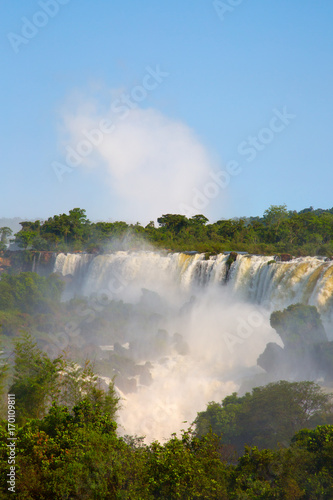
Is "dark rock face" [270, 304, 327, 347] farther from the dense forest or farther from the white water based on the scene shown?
Answer: the white water

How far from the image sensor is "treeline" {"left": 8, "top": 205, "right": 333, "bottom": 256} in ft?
131

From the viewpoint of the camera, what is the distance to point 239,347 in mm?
24109

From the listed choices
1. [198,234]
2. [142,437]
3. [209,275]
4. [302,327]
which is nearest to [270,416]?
[142,437]

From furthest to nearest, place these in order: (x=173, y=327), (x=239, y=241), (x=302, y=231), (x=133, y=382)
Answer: (x=239, y=241)
(x=302, y=231)
(x=173, y=327)
(x=133, y=382)

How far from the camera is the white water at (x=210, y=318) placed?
19047 millimetres

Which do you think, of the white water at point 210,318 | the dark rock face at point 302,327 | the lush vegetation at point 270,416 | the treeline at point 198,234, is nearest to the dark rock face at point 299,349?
the dark rock face at point 302,327

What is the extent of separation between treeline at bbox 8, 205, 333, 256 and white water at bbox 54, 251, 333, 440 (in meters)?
6.41

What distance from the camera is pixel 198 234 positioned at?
2148 inches

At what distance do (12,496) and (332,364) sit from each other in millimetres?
15251

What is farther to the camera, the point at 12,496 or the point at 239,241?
the point at 239,241

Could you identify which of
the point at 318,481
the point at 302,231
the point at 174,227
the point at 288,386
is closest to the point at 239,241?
the point at 302,231

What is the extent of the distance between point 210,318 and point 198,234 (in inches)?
1038

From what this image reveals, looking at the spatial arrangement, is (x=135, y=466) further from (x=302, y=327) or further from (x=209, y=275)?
(x=209, y=275)

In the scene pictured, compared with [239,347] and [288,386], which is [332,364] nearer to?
[288,386]
